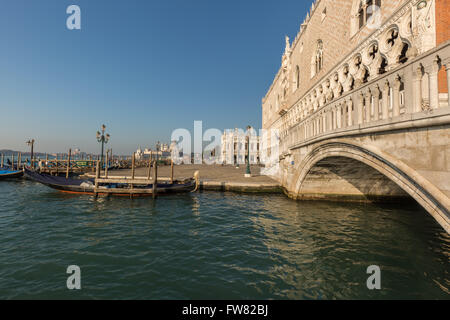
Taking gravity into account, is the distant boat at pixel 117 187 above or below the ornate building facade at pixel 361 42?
below

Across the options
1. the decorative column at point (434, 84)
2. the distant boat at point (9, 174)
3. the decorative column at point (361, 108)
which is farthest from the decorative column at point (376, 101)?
the distant boat at point (9, 174)

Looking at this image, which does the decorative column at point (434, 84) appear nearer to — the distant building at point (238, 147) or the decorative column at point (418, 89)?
the decorative column at point (418, 89)

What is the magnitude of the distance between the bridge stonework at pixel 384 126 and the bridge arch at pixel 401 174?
0.02 meters

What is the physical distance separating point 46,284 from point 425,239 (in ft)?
34.3

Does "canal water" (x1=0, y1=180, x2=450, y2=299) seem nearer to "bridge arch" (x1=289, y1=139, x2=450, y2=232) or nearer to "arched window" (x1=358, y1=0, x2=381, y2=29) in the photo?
"bridge arch" (x1=289, y1=139, x2=450, y2=232)

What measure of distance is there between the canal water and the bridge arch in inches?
72.7

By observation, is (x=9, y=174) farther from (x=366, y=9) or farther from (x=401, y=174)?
(x=366, y=9)

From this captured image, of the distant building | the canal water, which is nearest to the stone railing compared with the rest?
the canal water

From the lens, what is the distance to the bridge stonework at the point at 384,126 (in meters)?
3.48

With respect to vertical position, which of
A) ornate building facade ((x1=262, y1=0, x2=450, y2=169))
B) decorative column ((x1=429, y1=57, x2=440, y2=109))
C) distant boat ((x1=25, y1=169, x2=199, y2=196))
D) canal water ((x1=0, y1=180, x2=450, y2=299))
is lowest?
canal water ((x1=0, y1=180, x2=450, y2=299))

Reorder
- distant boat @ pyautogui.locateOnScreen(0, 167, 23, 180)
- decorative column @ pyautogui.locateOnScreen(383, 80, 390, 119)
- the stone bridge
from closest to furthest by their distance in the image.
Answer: the stone bridge, decorative column @ pyautogui.locateOnScreen(383, 80, 390, 119), distant boat @ pyautogui.locateOnScreen(0, 167, 23, 180)

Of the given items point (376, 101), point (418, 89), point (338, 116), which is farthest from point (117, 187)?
point (418, 89)

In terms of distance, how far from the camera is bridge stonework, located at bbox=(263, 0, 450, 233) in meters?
3.48

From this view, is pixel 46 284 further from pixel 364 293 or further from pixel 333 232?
pixel 333 232
